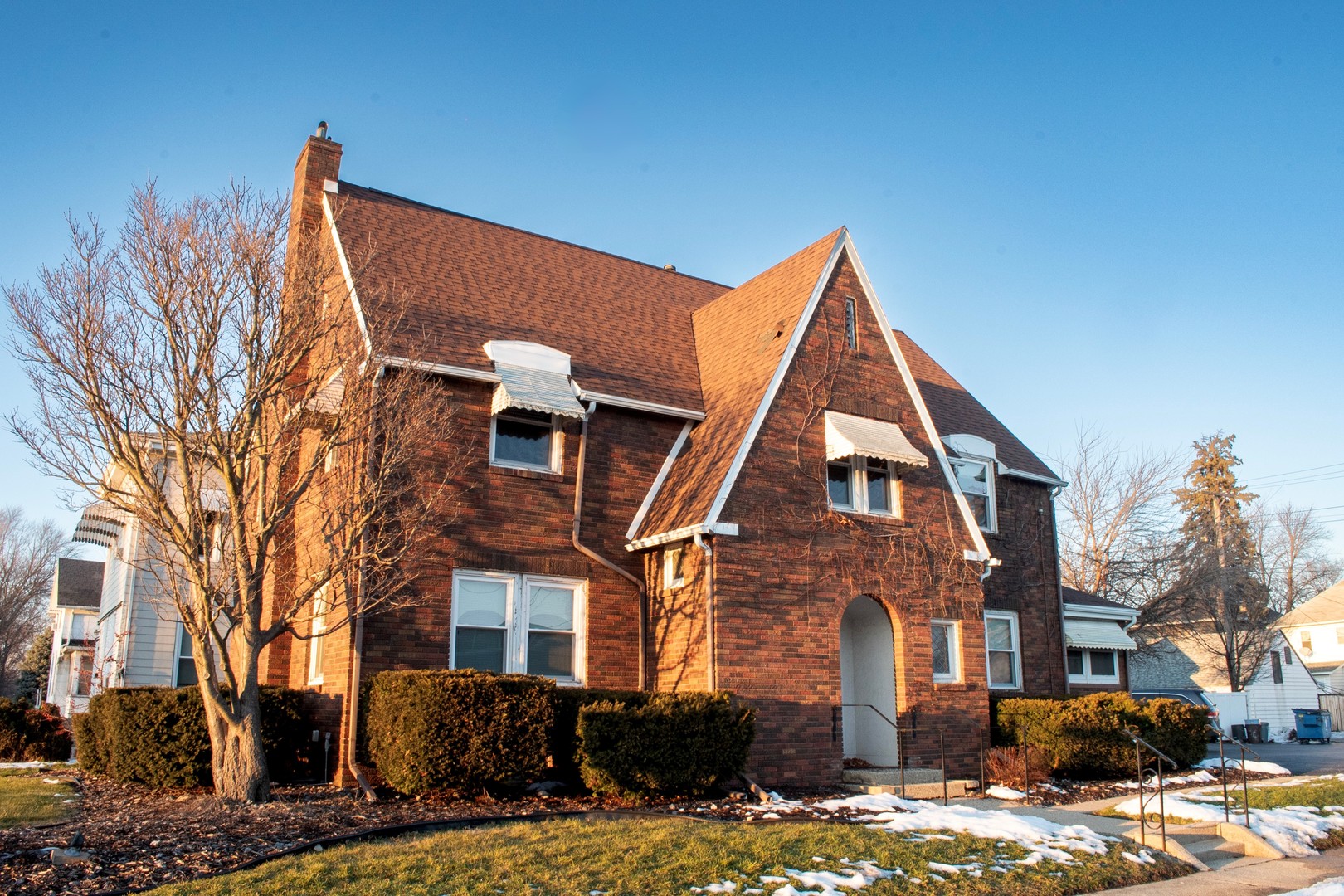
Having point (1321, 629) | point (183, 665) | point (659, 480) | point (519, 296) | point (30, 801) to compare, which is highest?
point (519, 296)

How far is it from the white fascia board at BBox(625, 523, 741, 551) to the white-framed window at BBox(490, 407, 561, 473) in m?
1.89

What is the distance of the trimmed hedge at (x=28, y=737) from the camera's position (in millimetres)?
19281

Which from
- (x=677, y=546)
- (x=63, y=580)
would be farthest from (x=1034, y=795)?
(x=63, y=580)

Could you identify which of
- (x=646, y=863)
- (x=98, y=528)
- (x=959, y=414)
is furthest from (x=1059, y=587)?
(x=98, y=528)

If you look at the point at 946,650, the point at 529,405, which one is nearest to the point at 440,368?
the point at 529,405

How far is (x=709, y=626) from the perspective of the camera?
14.7m

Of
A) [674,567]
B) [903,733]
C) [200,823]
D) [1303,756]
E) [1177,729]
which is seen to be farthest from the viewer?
[1303,756]

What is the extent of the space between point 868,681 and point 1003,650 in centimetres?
453

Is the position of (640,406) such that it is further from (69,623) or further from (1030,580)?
(69,623)

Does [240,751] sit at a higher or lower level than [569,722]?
lower

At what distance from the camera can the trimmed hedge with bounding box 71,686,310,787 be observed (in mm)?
13078

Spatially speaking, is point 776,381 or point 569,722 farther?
point 776,381

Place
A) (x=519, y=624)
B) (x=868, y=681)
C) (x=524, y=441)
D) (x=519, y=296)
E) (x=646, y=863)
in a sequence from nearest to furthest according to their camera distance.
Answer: (x=646, y=863) → (x=519, y=624) → (x=524, y=441) → (x=868, y=681) → (x=519, y=296)

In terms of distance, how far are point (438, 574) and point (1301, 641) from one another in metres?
62.8
